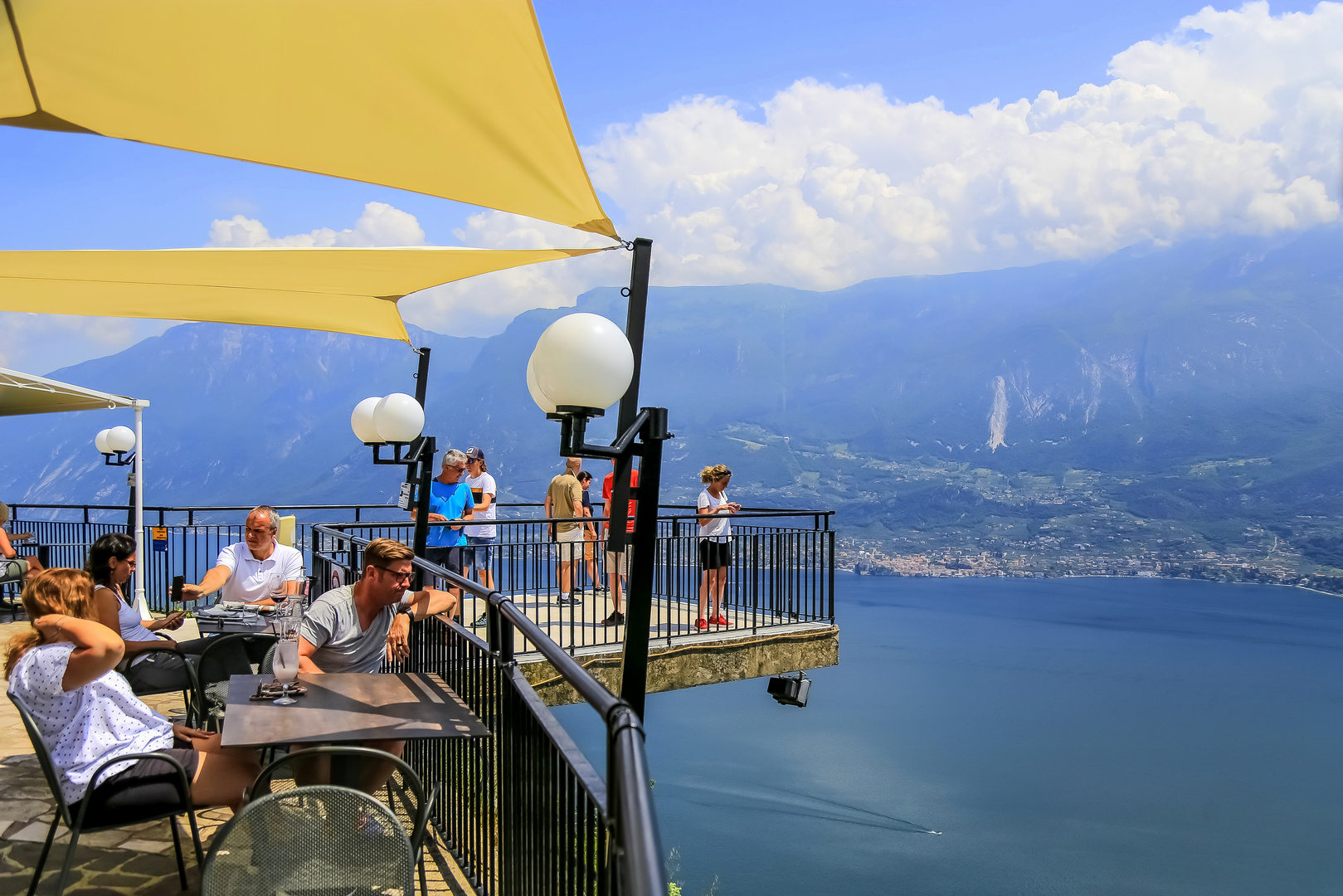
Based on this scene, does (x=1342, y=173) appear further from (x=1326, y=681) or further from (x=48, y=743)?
(x=1326, y=681)

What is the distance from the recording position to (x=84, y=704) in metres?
2.83

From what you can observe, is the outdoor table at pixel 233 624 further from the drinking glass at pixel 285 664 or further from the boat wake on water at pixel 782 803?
the boat wake on water at pixel 782 803

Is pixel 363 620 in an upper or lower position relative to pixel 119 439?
lower

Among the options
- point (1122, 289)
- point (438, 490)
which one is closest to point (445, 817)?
point (438, 490)

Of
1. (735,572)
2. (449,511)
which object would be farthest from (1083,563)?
(449,511)

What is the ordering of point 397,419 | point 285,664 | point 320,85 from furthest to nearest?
1. point 397,419
2. point 320,85
3. point 285,664

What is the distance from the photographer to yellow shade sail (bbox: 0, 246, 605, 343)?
4980 millimetres

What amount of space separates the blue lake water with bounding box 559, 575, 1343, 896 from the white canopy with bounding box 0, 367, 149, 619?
5131 cm

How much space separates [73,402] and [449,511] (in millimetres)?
6384

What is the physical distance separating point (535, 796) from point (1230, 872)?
257 ft

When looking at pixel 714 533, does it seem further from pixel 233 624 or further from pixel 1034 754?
pixel 1034 754

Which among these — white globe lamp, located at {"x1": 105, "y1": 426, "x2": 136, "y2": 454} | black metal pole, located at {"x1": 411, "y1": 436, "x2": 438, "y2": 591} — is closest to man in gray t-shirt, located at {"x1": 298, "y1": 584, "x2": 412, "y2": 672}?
black metal pole, located at {"x1": 411, "y1": 436, "x2": 438, "y2": 591}

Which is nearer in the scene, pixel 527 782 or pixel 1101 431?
pixel 527 782

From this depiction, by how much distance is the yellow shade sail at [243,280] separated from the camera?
16.3ft
